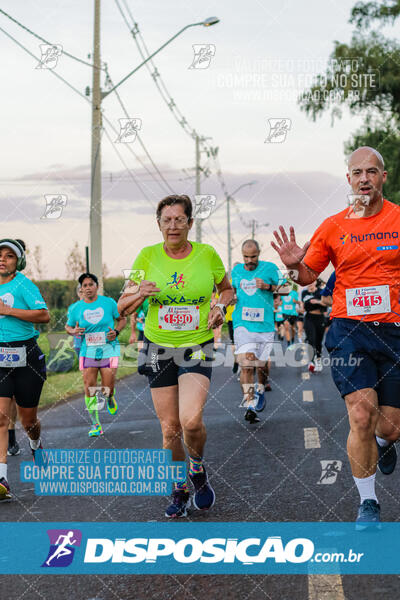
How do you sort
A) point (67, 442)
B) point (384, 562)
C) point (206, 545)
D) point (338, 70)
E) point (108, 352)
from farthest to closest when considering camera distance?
point (338, 70), point (108, 352), point (67, 442), point (206, 545), point (384, 562)

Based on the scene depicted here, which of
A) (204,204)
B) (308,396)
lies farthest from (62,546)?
(204,204)

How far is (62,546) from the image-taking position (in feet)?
14.6

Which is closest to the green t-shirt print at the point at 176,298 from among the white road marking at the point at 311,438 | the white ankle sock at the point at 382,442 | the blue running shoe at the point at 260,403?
the white ankle sock at the point at 382,442

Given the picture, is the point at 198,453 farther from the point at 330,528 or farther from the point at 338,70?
the point at 338,70

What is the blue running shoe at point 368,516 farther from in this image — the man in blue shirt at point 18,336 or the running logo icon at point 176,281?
the man in blue shirt at point 18,336

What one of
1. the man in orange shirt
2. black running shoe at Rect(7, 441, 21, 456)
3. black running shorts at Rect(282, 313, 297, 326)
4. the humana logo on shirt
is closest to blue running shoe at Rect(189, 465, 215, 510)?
the man in orange shirt

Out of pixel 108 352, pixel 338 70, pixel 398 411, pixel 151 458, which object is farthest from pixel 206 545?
pixel 338 70

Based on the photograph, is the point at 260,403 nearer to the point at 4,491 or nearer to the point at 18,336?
the point at 18,336

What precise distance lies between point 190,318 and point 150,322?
0.29 m

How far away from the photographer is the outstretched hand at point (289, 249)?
466cm

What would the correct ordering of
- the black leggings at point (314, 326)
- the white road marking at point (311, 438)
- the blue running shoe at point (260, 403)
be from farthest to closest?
the black leggings at point (314, 326), the blue running shoe at point (260, 403), the white road marking at point (311, 438)

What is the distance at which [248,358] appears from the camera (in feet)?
31.8

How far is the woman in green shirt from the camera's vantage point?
5.10 m

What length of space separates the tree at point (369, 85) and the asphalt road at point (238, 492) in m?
16.0
